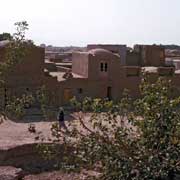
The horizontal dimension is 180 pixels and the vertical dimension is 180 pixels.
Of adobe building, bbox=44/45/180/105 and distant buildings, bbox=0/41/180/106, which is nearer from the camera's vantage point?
Answer: distant buildings, bbox=0/41/180/106

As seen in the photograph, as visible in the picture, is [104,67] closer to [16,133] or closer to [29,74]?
[29,74]

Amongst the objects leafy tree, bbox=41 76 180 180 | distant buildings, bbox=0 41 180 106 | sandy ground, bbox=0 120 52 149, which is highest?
distant buildings, bbox=0 41 180 106

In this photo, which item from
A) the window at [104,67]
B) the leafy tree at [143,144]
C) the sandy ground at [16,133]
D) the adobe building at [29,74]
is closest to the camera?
the leafy tree at [143,144]

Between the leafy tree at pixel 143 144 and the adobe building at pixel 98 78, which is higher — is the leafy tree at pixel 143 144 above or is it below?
below

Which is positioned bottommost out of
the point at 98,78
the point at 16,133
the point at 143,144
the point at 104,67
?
the point at 16,133

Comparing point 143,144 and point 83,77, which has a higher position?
point 83,77

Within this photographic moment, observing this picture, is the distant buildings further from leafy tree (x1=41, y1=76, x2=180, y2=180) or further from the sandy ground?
leafy tree (x1=41, y1=76, x2=180, y2=180)

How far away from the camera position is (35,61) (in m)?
28.0

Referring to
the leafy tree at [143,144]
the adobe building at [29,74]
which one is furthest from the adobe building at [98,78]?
the leafy tree at [143,144]

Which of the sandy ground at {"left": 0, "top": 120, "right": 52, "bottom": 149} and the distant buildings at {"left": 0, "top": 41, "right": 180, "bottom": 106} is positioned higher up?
the distant buildings at {"left": 0, "top": 41, "right": 180, "bottom": 106}

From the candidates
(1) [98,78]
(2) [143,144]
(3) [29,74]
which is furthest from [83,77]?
(2) [143,144]

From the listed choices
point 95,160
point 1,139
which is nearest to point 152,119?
point 95,160

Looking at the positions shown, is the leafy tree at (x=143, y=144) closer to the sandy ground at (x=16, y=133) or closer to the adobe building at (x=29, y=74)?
the sandy ground at (x=16, y=133)

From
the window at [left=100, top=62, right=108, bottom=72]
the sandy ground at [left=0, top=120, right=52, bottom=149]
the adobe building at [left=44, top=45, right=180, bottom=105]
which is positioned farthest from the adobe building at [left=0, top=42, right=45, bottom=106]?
the window at [left=100, top=62, right=108, bottom=72]
